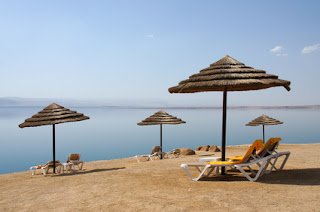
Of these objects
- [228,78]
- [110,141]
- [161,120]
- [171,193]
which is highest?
[228,78]

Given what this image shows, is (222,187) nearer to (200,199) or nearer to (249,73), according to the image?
(200,199)

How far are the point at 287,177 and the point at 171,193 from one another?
2.46 metres

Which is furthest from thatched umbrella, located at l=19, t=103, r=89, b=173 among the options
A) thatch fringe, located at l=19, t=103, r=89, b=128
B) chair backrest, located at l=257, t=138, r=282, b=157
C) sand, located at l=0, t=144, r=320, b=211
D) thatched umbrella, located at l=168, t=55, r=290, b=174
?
chair backrest, located at l=257, t=138, r=282, b=157

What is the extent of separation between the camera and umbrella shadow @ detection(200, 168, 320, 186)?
5098mm

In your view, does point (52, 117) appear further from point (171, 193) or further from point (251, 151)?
point (251, 151)

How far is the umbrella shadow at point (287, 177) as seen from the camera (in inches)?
201

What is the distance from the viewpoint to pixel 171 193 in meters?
4.62

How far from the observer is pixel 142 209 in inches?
155

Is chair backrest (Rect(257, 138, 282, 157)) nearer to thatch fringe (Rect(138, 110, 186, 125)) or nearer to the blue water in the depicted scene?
thatch fringe (Rect(138, 110, 186, 125))

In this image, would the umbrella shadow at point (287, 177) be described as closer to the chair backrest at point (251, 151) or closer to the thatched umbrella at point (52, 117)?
the chair backrest at point (251, 151)

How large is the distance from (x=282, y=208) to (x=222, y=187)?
1.28 meters

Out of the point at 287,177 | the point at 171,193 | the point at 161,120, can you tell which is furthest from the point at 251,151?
the point at 161,120

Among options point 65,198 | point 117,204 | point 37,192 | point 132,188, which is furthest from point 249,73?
point 37,192

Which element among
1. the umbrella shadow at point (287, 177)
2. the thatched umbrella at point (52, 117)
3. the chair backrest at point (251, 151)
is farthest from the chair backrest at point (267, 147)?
the thatched umbrella at point (52, 117)
